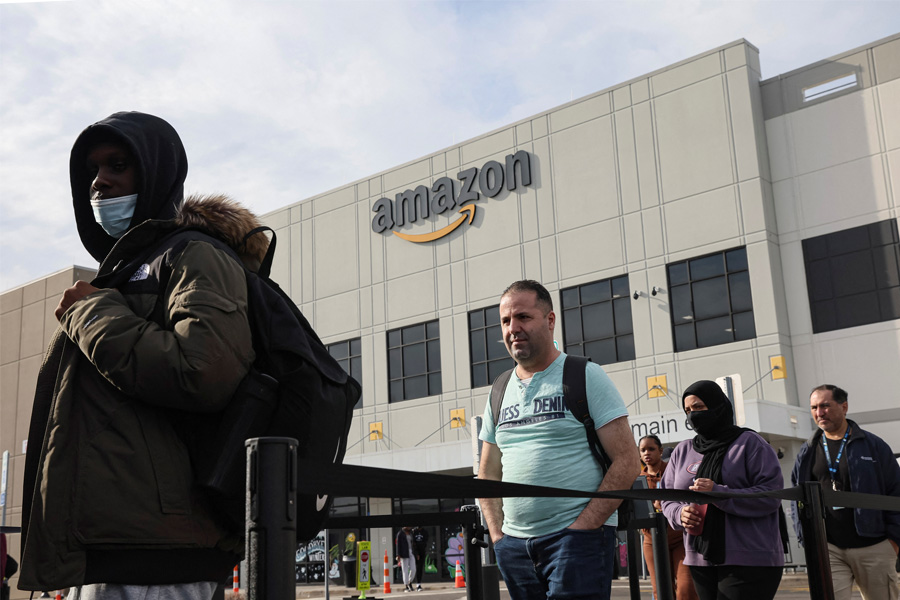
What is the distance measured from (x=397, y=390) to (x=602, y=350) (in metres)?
7.88

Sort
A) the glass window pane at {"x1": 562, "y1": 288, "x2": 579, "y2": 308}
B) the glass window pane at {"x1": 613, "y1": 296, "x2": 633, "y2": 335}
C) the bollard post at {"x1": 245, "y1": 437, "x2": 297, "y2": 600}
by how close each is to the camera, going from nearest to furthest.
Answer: the bollard post at {"x1": 245, "y1": 437, "x2": 297, "y2": 600}
the glass window pane at {"x1": 613, "y1": 296, "x2": 633, "y2": 335}
the glass window pane at {"x1": 562, "y1": 288, "x2": 579, "y2": 308}

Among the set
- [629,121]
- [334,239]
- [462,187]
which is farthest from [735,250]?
[334,239]

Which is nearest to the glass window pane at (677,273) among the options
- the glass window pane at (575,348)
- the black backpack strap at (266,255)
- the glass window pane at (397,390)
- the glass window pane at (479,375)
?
the glass window pane at (575,348)

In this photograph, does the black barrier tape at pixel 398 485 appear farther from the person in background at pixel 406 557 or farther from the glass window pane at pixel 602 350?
the person in background at pixel 406 557

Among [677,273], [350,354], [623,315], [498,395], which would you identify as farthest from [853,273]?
[498,395]

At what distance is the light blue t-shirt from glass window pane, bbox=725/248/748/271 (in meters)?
20.2

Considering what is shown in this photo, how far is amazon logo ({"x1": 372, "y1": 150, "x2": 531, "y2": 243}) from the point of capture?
27.9 metres

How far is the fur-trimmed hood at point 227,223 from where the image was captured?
8.11 ft

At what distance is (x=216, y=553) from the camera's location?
7.27ft

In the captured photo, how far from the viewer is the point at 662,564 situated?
18.4 ft

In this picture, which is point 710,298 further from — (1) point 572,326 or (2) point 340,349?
(2) point 340,349

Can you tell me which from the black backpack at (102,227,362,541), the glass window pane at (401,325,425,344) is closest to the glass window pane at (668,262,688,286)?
the glass window pane at (401,325,425,344)

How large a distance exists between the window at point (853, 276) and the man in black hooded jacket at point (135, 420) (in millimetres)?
21995

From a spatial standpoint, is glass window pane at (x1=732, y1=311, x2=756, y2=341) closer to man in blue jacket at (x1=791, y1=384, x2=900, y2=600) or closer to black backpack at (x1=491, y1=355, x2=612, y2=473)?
man in blue jacket at (x1=791, y1=384, x2=900, y2=600)
